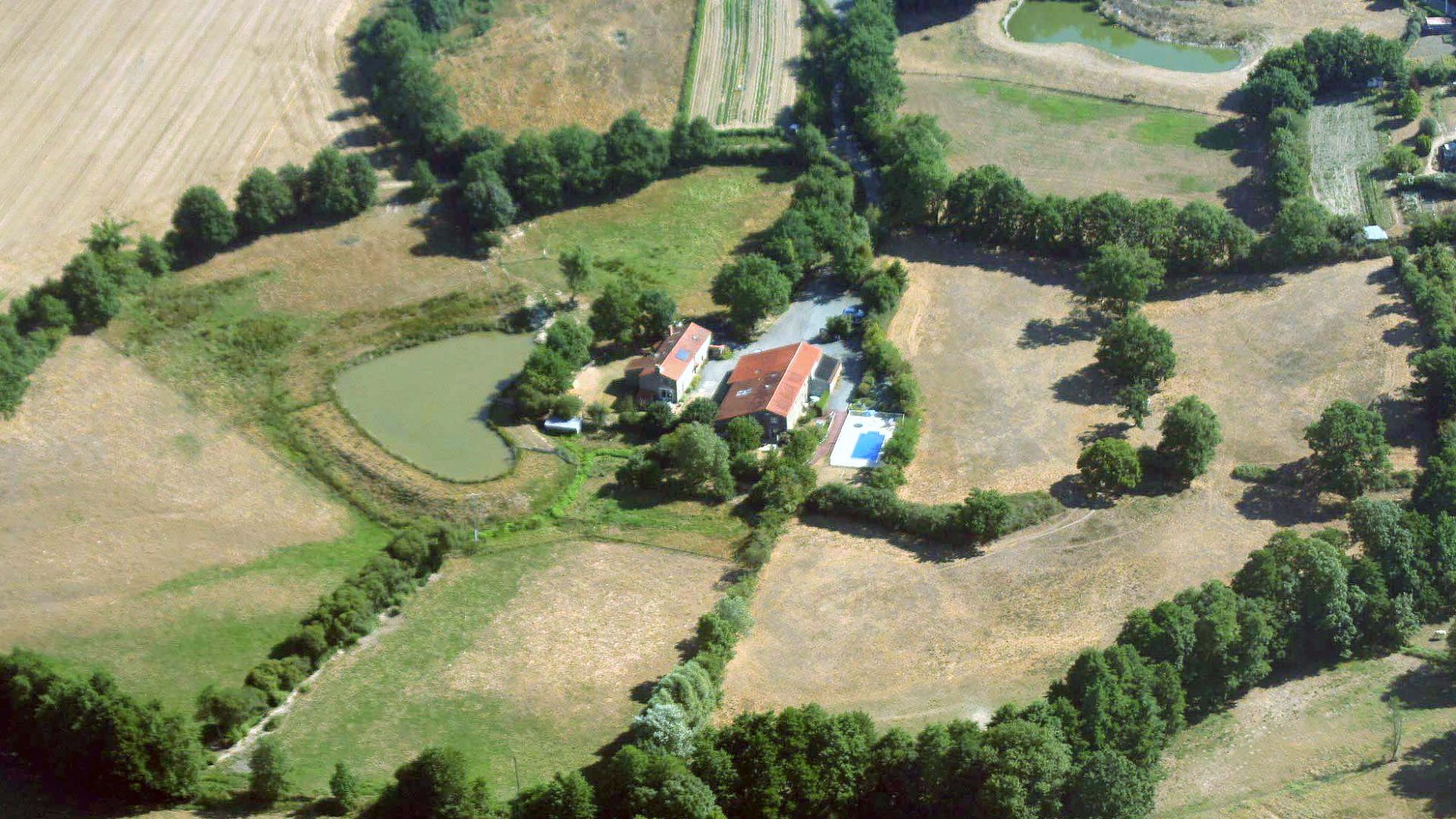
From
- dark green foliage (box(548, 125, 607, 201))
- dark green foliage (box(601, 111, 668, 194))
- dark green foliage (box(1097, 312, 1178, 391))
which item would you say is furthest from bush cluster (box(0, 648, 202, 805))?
dark green foliage (box(1097, 312, 1178, 391))

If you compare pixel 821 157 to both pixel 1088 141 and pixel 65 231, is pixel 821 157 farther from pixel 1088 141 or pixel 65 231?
pixel 65 231

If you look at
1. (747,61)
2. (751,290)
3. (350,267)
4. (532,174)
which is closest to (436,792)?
(751,290)

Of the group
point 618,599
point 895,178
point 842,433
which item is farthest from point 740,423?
point 895,178

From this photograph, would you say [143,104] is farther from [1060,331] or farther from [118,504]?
[1060,331]

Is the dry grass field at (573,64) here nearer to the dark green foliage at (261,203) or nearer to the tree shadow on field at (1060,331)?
the dark green foliage at (261,203)

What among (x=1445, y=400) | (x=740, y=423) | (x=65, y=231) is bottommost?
(x=1445, y=400)

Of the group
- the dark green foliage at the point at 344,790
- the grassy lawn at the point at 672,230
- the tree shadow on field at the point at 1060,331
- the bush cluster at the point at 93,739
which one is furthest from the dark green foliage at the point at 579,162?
the dark green foliage at the point at 344,790
